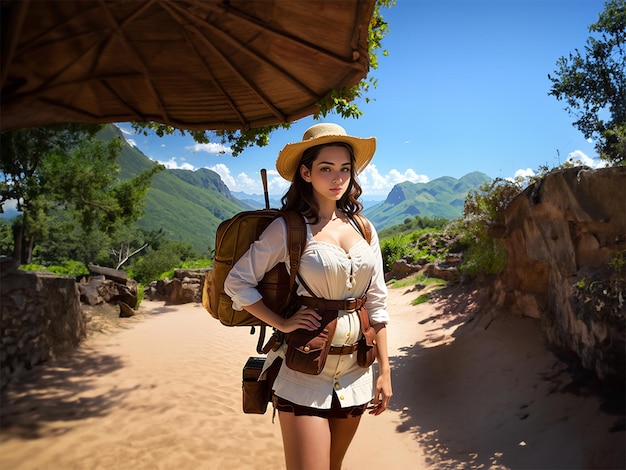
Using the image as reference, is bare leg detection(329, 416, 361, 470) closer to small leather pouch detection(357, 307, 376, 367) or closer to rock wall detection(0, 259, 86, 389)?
small leather pouch detection(357, 307, 376, 367)

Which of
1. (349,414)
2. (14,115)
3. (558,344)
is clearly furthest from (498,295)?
(14,115)

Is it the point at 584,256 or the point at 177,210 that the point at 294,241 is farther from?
the point at 177,210

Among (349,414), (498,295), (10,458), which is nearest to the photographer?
(349,414)

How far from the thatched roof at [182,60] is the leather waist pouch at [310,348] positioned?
1058mm

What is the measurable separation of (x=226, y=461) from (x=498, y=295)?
6029 millimetres

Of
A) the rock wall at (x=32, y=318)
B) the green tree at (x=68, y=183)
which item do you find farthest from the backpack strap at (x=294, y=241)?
the green tree at (x=68, y=183)

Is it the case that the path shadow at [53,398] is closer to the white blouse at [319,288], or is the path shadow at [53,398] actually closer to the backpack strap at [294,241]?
the white blouse at [319,288]

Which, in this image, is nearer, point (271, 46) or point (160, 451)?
point (271, 46)

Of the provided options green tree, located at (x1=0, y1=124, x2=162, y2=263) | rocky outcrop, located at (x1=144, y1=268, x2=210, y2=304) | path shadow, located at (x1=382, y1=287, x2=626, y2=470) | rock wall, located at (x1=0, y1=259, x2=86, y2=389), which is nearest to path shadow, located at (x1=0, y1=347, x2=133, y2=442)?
rock wall, located at (x1=0, y1=259, x2=86, y2=389)

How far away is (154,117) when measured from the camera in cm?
200

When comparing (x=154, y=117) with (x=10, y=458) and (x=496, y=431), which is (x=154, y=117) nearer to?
(x=10, y=458)

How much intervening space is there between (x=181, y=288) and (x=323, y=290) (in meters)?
14.2

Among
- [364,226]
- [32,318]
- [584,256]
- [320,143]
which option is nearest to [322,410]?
[364,226]

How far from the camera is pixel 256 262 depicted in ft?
5.72
